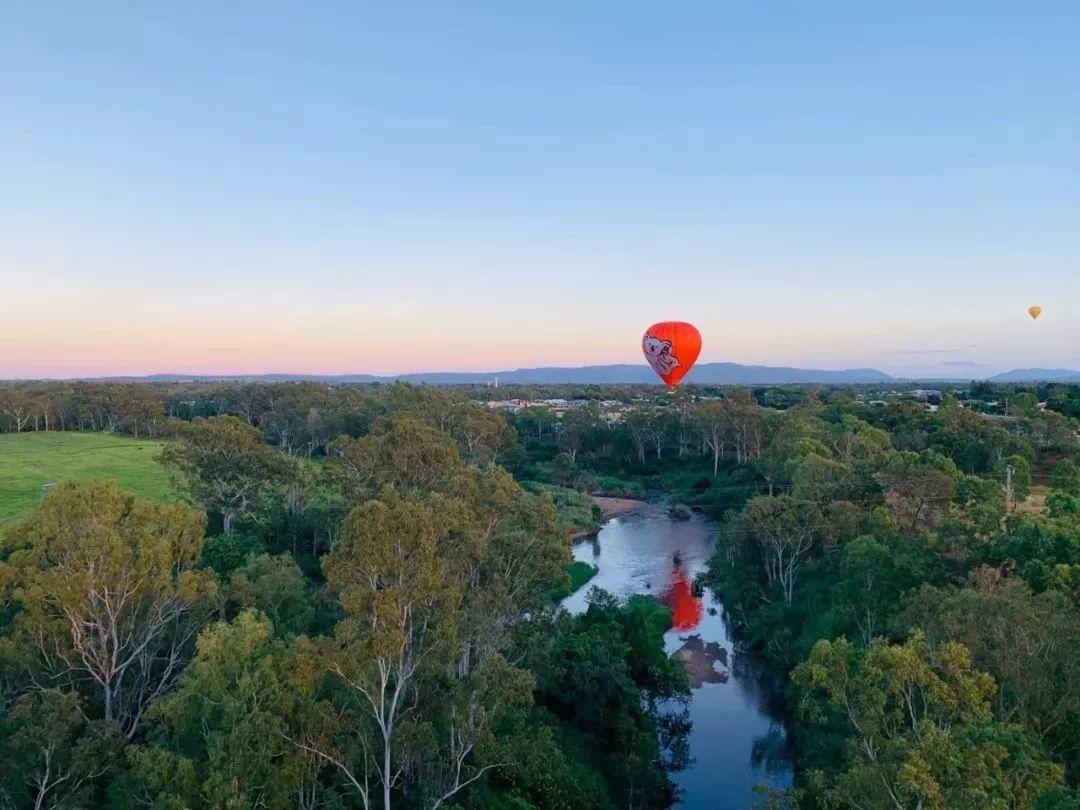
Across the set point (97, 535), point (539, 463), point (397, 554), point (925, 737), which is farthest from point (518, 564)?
point (539, 463)

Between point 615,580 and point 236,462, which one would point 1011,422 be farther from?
point 236,462

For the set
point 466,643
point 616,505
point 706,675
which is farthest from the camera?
point 616,505

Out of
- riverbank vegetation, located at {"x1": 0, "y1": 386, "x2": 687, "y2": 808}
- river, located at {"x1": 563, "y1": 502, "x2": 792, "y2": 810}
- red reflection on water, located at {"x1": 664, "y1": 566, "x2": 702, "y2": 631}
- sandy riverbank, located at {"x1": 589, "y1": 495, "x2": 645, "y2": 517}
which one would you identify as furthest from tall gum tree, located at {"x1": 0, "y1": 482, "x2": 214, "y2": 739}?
sandy riverbank, located at {"x1": 589, "y1": 495, "x2": 645, "y2": 517}

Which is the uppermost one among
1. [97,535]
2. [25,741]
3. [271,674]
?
[97,535]

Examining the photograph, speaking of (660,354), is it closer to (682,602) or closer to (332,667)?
(682,602)

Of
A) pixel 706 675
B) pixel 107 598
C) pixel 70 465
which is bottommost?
pixel 706 675

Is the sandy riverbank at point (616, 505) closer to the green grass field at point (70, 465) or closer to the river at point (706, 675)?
the river at point (706, 675)

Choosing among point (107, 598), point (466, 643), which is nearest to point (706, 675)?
point (466, 643)
